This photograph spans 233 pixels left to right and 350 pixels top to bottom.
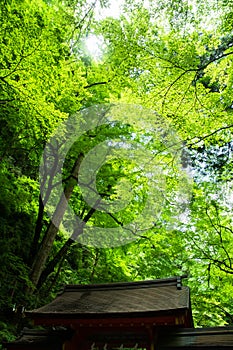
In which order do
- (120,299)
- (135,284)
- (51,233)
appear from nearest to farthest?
(120,299) < (135,284) < (51,233)

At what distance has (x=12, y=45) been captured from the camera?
5758mm

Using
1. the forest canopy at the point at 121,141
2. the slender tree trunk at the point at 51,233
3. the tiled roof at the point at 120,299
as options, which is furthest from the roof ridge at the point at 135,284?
the slender tree trunk at the point at 51,233

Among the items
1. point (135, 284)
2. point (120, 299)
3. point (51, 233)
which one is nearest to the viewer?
point (120, 299)

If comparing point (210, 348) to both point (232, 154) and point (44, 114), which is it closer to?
point (44, 114)

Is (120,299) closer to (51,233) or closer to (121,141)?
(51,233)

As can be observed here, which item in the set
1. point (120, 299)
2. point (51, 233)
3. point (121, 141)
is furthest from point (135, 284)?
point (121, 141)

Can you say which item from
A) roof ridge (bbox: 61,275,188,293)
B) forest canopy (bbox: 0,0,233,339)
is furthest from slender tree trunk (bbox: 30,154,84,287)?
roof ridge (bbox: 61,275,188,293)

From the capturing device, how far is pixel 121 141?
9.85m

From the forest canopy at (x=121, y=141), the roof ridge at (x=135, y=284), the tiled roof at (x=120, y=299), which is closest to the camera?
the tiled roof at (x=120, y=299)

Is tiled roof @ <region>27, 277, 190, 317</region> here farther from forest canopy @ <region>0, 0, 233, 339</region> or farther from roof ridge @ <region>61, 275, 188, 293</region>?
forest canopy @ <region>0, 0, 233, 339</region>

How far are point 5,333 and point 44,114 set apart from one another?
16.9 feet

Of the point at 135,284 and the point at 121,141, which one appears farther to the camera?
the point at 121,141

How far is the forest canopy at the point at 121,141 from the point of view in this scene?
5895 millimetres

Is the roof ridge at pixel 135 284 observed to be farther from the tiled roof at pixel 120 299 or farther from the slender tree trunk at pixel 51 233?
the slender tree trunk at pixel 51 233
